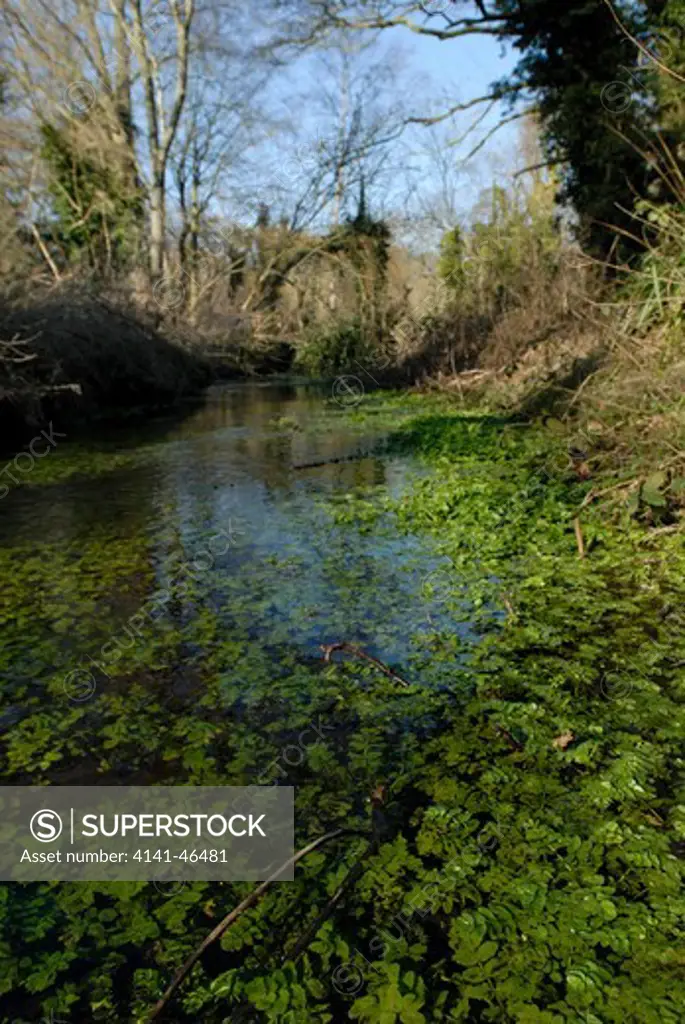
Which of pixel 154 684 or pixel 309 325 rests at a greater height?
pixel 309 325

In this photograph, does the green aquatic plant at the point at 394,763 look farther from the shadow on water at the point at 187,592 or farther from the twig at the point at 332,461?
the twig at the point at 332,461

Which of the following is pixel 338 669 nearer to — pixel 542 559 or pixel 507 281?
pixel 542 559

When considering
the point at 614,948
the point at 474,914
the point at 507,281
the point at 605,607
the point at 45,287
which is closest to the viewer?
the point at 614,948

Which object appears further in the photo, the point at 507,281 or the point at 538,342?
the point at 507,281

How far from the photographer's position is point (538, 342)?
32.6 feet

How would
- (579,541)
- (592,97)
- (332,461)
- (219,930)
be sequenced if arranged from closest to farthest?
(219,930) → (579,541) → (332,461) → (592,97)

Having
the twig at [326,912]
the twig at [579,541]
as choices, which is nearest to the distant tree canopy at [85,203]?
the twig at [579,541]

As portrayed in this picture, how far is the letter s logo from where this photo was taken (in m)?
1.99

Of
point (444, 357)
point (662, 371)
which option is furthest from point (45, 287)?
point (662, 371)

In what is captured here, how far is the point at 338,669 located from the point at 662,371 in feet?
9.44

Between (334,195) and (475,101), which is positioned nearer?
(475,101)

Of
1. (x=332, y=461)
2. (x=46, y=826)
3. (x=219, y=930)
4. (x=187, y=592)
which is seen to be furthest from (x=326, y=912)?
(x=332, y=461)

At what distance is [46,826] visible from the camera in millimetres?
2033

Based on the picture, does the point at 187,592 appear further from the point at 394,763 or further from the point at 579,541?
the point at 579,541
